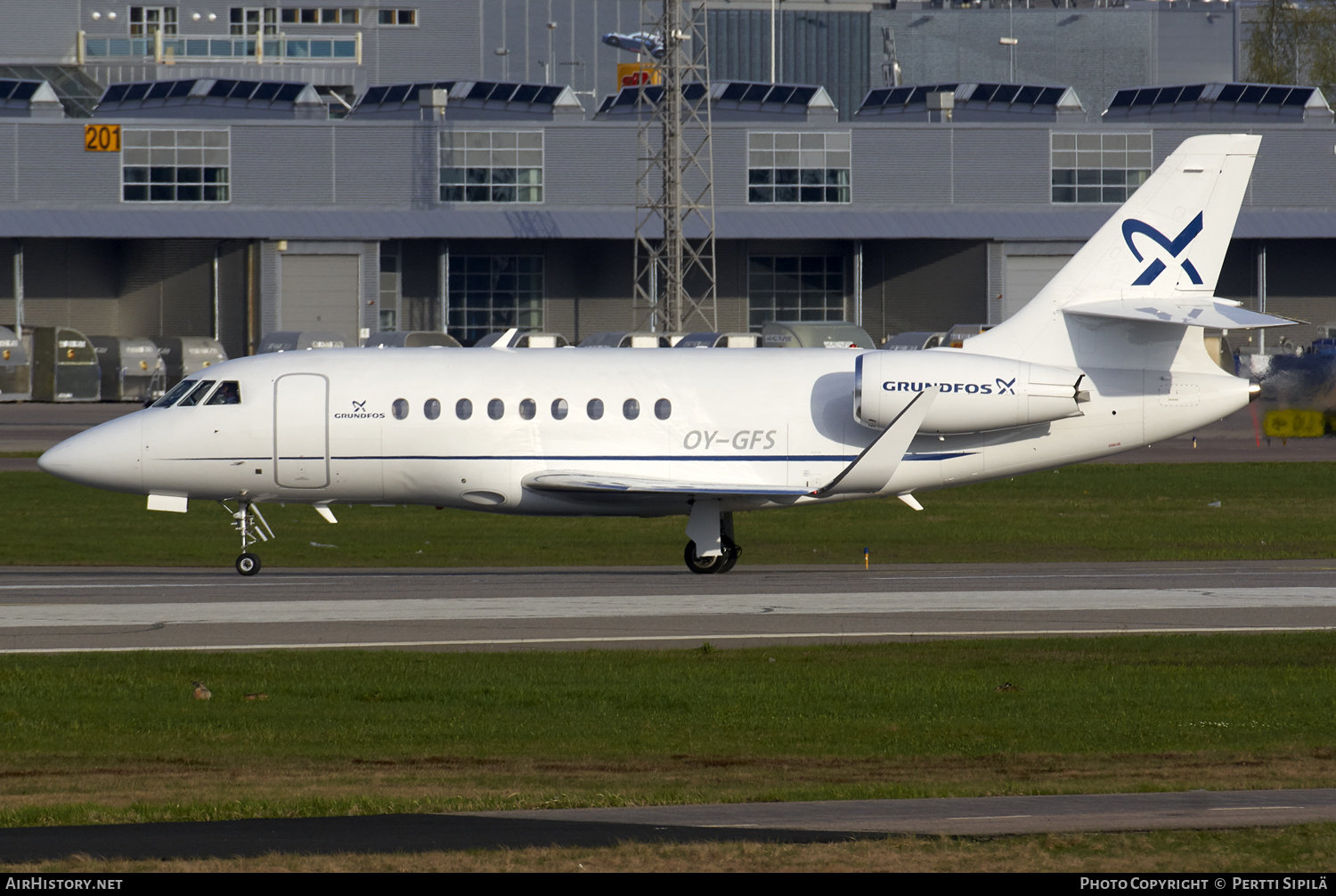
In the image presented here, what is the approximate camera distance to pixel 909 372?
2541 cm

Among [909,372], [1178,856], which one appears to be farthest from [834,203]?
[1178,856]

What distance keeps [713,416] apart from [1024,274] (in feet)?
220

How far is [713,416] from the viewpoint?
25859mm

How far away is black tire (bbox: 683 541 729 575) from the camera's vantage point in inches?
1050

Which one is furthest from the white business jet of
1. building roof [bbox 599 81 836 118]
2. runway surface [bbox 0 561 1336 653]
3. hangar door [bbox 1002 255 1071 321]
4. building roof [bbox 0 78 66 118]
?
building roof [bbox 0 78 66 118]

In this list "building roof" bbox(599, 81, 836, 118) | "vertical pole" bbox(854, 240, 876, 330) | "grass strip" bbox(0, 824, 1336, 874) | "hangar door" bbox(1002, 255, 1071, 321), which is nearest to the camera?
"grass strip" bbox(0, 824, 1336, 874)

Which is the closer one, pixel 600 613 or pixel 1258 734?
pixel 1258 734

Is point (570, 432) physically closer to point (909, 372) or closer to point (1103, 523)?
point (909, 372)

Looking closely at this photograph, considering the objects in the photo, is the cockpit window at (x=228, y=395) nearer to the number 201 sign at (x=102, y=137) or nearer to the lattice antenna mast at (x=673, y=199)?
the lattice antenna mast at (x=673, y=199)

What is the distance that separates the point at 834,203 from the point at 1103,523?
5871 centimetres

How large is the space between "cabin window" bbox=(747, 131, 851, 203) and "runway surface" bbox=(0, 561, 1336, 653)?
64.9m

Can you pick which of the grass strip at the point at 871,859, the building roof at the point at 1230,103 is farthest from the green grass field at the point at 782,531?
the building roof at the point at 1230,103

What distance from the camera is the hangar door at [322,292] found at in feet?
284

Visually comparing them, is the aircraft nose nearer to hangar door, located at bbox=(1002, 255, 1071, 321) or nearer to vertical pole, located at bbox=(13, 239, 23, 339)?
vertical pole, located at bbox=(13, 239, 23, 339)
